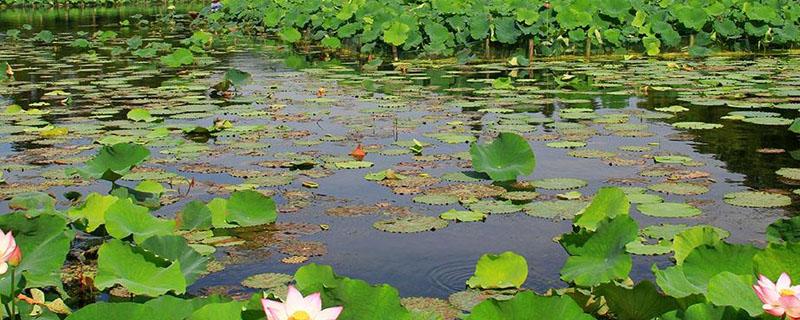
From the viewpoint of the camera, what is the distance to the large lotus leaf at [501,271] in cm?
237

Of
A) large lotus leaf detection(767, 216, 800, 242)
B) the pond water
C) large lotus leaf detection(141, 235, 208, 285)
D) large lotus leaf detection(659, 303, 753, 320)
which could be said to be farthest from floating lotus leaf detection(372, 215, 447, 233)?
large lotus leaf detection(659, 303, 753, 320)

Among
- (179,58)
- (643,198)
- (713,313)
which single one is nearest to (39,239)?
(713,313)

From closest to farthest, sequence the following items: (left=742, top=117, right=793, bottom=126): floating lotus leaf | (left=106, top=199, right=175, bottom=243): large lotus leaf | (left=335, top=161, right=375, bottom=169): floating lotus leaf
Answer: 1. (left=106, top=199, right=175, bottom=243): large lotus leaf
2. (left=335, top=161, right=375, bottom=169): floating lotus leaf
3. (left=742, top=117, right=793, bottom=126): floating lotus leaf

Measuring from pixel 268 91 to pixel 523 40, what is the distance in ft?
10.8

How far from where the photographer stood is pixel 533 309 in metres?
1.52

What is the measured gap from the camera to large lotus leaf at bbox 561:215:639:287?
2.14 m

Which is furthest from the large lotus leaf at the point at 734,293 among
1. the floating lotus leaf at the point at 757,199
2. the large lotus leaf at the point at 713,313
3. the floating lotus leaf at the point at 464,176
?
the floating lotus leaf at the point at 464,176

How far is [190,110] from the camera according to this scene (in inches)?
222

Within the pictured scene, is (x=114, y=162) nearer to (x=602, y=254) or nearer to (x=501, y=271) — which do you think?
(x=501, y=271)

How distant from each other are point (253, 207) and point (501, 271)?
0.94 metres

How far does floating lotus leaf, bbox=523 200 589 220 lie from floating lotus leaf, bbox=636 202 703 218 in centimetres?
20

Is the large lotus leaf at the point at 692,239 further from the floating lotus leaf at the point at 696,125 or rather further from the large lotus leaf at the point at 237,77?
the large lotus leaf at the point at 237,77

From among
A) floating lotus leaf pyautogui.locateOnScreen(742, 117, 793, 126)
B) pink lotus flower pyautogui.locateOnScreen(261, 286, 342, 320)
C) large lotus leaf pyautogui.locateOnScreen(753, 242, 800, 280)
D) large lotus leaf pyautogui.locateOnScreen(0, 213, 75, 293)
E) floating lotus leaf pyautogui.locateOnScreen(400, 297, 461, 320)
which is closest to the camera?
pink lotus flower pyautogui.locateOnScreen(261, 286, 342, 320)

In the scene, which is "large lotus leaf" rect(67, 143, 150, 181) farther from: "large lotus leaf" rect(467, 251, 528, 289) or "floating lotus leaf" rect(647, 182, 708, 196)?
"floating lotus leaf" rect(647, 182, 708, 196)
